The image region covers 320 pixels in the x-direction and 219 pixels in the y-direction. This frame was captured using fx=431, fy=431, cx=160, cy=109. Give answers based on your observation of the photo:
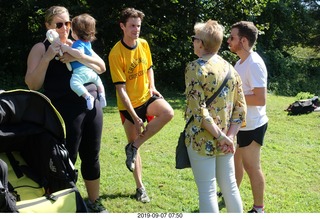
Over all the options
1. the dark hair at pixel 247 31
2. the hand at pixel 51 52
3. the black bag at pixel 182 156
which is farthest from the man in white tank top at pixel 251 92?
the hand at pixel 51 52

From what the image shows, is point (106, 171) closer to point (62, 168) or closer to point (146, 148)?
point (146, 148)

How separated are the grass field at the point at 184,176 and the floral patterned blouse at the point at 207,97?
1357 millimetres

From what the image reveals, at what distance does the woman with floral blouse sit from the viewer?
9.66ft

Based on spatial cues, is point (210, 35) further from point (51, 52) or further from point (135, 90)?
point (135, 90)

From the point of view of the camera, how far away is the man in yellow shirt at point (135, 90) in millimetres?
4059

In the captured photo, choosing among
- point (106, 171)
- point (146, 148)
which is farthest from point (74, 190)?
point (146, 148)

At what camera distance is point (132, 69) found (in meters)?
4.11

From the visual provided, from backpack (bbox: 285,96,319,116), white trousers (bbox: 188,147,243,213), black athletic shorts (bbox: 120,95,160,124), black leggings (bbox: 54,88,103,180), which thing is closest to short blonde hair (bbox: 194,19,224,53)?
white trousers (bbox: 188,147,243,213)

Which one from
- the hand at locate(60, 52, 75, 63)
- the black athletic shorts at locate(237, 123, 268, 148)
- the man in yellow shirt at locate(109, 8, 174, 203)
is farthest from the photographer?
the man in yellow shirt at locate(109, 8, 174, 203)

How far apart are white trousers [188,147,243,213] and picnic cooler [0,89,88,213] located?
2.75 feet

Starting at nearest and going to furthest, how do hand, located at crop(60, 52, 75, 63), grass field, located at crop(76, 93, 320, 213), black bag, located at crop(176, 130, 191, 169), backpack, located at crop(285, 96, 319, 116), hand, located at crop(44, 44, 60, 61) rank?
1. black bag, located at crop(176, 130, 191, 169)
2. hand, located at crop(44, 44, 60, 61)
3. hand, located at crop(60, 52, 75, 63)
4. grass field, located at crop(76, 93, 320, 213)
5. backpack, located at crop(285, 96, 319, 116)

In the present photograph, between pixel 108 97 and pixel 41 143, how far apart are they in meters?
10.9

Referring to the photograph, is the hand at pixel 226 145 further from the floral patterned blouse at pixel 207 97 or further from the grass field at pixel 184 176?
the grass field at pixel 184 176

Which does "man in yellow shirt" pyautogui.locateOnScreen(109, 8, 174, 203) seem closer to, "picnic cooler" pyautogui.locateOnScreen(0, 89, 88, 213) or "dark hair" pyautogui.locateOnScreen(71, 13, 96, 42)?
"dark hair" pyautogui.locateOnScreen(71, 13, 96, 42)
